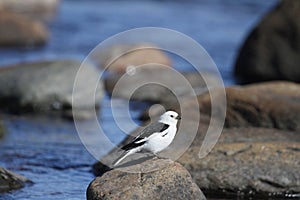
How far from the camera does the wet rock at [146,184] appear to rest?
669 centimetres

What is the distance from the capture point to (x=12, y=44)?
56.8ft

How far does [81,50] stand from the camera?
1684 centimetres

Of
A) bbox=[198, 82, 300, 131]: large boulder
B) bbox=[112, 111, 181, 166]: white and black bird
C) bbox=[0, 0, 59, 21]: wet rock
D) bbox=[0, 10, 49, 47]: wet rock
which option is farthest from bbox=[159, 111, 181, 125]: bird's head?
bbox=[0, 0, 59, 21]: wet rock

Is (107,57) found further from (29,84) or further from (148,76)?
(29,84)

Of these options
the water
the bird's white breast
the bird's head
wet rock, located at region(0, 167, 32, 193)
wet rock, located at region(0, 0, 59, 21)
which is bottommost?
wet rock, located at region(0, 0, 59, 21)

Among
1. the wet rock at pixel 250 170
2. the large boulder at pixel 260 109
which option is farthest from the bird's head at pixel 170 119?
the large boulder at pixel 260 109

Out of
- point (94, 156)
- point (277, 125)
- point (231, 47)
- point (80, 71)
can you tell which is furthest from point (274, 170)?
point (231, 47)

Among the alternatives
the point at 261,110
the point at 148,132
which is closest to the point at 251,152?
the point at 261,110

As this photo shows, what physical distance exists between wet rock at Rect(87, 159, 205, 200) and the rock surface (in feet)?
3.71

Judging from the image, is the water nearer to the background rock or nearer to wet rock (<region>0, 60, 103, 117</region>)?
wet rock (<region>0, 60, 103, 117</region>)

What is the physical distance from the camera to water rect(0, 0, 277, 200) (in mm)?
8680

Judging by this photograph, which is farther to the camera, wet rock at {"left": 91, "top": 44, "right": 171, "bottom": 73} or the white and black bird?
wet rock at {"left": 91, "top": 44, "right": 171, "bottom": 73}

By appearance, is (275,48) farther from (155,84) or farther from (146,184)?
(146,184)

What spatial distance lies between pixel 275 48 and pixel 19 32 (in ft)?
19.3
